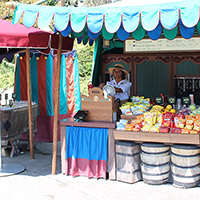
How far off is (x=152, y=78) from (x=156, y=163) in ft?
12.3

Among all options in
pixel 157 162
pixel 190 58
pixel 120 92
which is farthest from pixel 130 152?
pixel 190 58

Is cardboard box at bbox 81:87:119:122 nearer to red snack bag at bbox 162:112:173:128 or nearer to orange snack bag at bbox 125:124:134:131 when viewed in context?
orange snack bag at bbox 125:124:134:131

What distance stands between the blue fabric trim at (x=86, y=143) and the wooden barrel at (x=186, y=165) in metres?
1.19

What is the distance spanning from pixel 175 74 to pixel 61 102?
10.5ft

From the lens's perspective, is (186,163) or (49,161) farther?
(49,161)

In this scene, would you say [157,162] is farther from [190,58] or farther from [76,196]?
[190,58]

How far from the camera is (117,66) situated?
23.2ft

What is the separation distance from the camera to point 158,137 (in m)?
5.01

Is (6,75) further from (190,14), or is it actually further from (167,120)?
(190,14)

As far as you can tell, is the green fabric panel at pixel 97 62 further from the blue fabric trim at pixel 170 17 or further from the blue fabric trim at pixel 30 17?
the blue fabric trim at pixel 170 17

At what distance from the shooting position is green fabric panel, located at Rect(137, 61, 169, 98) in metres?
8.22

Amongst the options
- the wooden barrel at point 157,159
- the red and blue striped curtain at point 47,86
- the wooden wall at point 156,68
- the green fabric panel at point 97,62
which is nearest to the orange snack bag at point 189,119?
the wooden barrel at point 157,159

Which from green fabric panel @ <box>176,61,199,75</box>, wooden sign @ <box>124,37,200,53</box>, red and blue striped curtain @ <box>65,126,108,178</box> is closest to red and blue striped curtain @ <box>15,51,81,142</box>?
wooden sign @ <box>124,37,200,53</box>

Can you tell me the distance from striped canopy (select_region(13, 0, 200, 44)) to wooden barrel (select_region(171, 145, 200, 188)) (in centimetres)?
178
